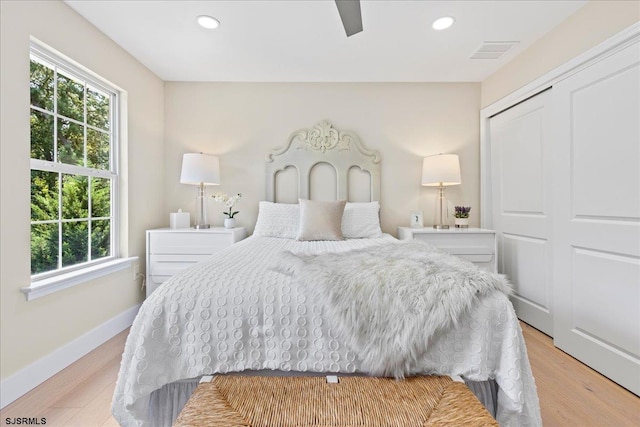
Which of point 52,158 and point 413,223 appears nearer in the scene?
point 52,158

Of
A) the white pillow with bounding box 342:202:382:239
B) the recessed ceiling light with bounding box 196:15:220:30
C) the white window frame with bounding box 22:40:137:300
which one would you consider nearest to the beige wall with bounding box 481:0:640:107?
the white pillow with bounding box 342:202:382:239

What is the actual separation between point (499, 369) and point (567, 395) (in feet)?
3.19

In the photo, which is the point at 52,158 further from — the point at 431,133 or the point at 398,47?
the point at 431,133

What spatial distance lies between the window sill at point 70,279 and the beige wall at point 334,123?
1.01 metres

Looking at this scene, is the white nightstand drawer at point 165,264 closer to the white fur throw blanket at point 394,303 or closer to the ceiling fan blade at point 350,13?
the white fur throw blanket at point 394,303

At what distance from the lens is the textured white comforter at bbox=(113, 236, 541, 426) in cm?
118

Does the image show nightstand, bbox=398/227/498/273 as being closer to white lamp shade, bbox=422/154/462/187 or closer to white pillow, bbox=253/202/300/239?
white lamp shade, bbox=422/154/462/187

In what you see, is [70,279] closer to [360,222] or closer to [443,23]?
[360,222]

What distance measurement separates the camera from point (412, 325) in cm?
117

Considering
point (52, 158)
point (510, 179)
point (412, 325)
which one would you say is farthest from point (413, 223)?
point (52, 158)

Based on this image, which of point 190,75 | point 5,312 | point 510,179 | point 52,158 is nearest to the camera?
point 5,312

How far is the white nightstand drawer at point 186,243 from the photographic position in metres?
2.91

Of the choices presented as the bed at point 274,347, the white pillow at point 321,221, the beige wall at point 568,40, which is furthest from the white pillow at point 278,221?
the beige wall at point 568,40

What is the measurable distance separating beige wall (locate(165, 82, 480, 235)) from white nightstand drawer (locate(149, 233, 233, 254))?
55cm
